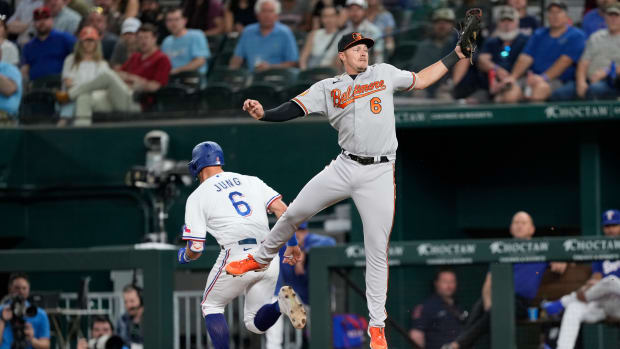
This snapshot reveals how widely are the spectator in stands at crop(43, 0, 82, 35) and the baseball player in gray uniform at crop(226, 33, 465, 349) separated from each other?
660 centimetres

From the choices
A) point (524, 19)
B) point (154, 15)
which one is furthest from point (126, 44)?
point (524, 19)

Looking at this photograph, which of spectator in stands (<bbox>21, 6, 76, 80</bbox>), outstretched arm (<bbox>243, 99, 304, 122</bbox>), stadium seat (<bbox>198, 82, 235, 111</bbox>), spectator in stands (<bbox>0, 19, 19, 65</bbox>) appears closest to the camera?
outstretched arm (<bbox>243, 99, 304, 122</bbox>)

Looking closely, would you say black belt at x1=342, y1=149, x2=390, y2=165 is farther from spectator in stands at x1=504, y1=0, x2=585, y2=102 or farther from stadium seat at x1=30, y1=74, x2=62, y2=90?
stadium seat at x1=30, y1=74, x2=62, y2=90

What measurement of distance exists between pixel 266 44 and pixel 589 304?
4700 mm

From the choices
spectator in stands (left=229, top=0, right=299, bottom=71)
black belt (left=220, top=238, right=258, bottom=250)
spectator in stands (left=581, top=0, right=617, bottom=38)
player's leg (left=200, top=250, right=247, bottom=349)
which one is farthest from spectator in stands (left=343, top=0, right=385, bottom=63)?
player's leg (left=200, top=250, right=247, bottom=349)

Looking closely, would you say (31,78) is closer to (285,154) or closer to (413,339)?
(285,154)

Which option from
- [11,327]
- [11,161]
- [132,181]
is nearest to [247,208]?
[11,327]

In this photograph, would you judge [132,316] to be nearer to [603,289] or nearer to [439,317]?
[439,317]

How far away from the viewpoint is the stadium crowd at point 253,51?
463 inches

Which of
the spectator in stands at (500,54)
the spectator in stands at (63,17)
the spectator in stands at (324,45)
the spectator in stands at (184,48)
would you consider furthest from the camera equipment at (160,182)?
the spectator in stands at (500,54)

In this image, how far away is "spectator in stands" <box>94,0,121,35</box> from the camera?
1402 cm

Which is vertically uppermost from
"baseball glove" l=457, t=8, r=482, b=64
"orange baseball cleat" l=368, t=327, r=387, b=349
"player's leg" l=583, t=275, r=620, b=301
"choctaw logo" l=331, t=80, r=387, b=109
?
"baseball glove" l=457, t=8, r=482, b=64

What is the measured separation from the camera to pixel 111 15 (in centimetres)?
→ 1433

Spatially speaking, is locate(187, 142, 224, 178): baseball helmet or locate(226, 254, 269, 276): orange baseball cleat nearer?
locate(226, 254, 269, 276): orange baseball cleat
